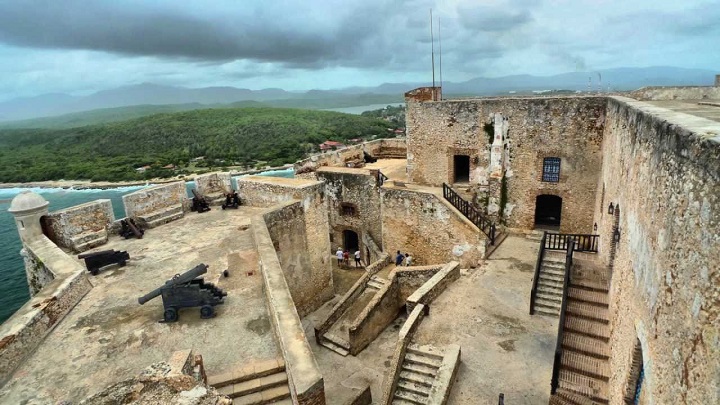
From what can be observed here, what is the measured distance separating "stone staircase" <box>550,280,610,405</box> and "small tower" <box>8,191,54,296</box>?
12.2 metres

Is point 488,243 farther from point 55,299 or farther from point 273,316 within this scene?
point 55,299

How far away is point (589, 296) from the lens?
8.78 m

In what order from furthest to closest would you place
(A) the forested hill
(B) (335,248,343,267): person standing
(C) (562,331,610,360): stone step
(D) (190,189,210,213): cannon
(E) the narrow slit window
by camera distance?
(A) the forested hill < (B) (335,248,343,267): person standing < (E) the narrow slit window < (D) (190,189,210,213): cannon < (C) (562,331,610,360): stone step

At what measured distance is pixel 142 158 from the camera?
232 feet

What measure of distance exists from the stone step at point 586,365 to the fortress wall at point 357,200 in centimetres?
1184

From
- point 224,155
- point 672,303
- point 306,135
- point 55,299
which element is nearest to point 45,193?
point 224,155

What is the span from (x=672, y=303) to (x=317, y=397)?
14.0 ft

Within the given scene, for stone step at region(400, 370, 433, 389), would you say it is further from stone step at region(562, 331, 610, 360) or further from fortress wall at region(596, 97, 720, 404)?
fortress wall at region(596, 97, 720, 404)

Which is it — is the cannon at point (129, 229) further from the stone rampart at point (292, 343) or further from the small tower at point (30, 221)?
the stone rampart at point (292, 343)

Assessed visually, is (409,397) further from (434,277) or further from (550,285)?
(550,285)

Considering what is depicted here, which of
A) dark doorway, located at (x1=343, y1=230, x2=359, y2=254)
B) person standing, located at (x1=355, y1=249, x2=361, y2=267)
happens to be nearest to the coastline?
dark doorway, located at (x1=343, y1=230, x2=359, y2=254)

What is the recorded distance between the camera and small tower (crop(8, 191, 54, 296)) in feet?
33.0

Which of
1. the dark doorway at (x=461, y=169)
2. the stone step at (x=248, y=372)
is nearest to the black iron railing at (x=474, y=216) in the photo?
the dark doorway at (x=461, y=169)

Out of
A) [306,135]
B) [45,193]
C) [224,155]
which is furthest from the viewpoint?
[306,135]
